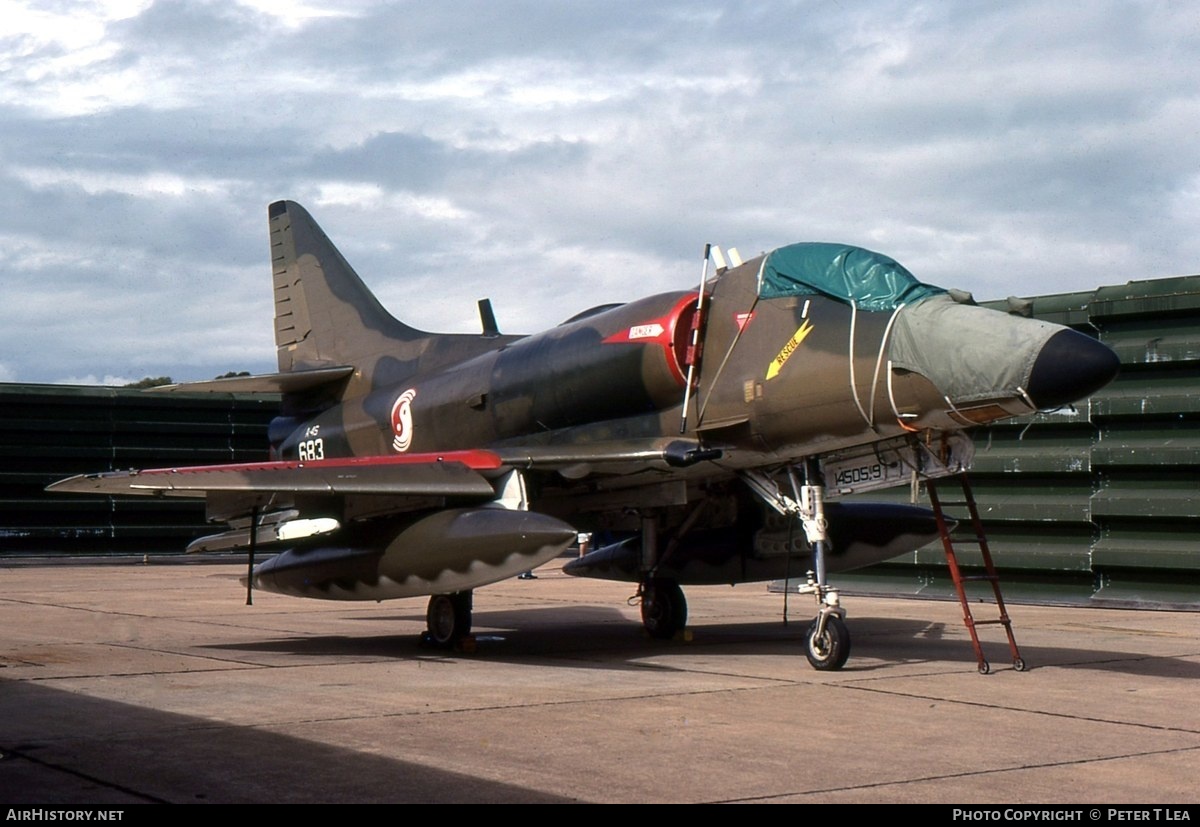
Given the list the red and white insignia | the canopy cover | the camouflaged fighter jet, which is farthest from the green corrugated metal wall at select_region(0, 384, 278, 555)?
the canopy cover

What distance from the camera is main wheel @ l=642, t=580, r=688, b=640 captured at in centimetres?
1217

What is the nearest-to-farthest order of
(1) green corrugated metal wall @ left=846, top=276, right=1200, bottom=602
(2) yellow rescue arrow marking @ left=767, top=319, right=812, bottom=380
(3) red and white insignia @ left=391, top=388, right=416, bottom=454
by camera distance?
(2) yellow rescue arrow marking @ left=767, top=319, right=812, bottom=380
(3) red and white insignia @ left=391, top=388, right=416, bottom=454
(1) green corrugated metal wall @ left=846, top=276, right=1200, bottom=602

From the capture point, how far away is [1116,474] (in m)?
15.5

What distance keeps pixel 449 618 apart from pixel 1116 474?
8.49m

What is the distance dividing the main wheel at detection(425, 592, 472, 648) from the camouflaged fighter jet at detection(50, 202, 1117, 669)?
3 cm

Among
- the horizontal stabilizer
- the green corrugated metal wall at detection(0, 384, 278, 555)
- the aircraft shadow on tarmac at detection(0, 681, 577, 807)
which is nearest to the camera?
the aircraft shadow on tarmac at detection(0, 681, 577, 807)

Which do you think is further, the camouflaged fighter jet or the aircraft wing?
the aircraft wing

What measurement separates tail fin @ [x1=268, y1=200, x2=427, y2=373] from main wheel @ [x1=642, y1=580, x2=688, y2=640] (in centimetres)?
386

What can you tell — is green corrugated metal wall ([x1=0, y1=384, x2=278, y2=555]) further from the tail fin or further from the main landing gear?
the main landing gear

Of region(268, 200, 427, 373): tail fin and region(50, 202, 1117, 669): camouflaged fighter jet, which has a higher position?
region(268, 200, 427, 373): tail fin

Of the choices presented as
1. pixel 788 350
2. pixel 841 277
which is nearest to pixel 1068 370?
pixel 841 277

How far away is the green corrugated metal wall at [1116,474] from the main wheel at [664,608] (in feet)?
14.5

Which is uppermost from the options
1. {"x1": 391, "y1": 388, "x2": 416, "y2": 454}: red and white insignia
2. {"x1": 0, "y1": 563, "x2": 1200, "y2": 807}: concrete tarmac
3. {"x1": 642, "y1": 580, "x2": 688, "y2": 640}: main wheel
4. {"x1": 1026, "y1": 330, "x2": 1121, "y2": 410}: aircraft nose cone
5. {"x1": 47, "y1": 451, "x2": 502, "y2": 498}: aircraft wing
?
{"x1": 391, "y1": 388, "x2": 416, "y2": 454}: red and white insignia

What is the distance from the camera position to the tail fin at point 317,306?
571 inches
